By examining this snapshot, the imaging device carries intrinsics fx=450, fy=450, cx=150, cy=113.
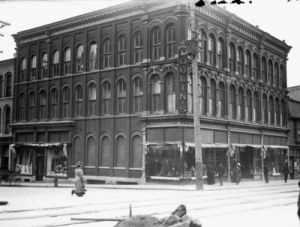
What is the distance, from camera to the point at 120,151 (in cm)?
3341

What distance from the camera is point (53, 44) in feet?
129

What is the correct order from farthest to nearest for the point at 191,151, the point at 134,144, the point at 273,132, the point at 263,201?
the point at 273,132
the point at 134,144
the point at 191,151
the point at 263,201

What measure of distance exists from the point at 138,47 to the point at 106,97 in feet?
15.7

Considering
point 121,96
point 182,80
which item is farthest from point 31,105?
point 182,80

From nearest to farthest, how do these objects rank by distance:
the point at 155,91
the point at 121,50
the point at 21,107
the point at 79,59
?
the point at 155,91
the point at 121,50
the point at 79,59
the point at 21,107

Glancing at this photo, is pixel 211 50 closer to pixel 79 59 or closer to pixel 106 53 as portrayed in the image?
pixel 106 53

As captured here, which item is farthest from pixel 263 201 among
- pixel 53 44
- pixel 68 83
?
pixel 53 44

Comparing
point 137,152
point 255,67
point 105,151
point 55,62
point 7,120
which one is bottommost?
point 137,152

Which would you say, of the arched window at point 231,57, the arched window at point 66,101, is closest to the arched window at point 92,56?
the arched window at point 66,101

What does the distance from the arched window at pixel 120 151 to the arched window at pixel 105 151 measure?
1.00 meters

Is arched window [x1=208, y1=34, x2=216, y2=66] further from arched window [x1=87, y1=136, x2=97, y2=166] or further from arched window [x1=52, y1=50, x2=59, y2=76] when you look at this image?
arched window [x1=52, y1=50, x2=59, y2=76]

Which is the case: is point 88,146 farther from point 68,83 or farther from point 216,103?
point 216,103

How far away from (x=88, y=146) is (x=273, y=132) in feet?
57.7

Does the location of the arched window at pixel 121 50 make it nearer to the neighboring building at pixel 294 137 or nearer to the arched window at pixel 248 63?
the arched window at pixel 248 63
